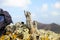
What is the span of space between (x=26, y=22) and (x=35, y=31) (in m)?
1.04

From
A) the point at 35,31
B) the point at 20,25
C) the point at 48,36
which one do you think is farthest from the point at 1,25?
the point at 48,36

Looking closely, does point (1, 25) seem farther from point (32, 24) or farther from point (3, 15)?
point (32, 24)

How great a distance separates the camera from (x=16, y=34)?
17047mm

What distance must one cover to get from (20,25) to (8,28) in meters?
1.01

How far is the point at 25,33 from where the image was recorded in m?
17.1

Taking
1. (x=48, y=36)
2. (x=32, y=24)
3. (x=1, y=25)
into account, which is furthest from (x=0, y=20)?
(x=48, y=36)

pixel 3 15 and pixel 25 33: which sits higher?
pixel 3 15

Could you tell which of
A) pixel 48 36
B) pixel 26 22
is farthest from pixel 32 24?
pixel 48 36

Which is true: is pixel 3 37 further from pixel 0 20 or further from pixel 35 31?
pixel 35 31

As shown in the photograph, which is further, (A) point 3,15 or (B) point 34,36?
(A) point 3,15

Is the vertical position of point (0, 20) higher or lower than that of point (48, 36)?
higher

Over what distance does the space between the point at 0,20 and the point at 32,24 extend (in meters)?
2.61

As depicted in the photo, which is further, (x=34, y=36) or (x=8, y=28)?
(x=8, y=28)

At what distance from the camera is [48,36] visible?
17812 mm
